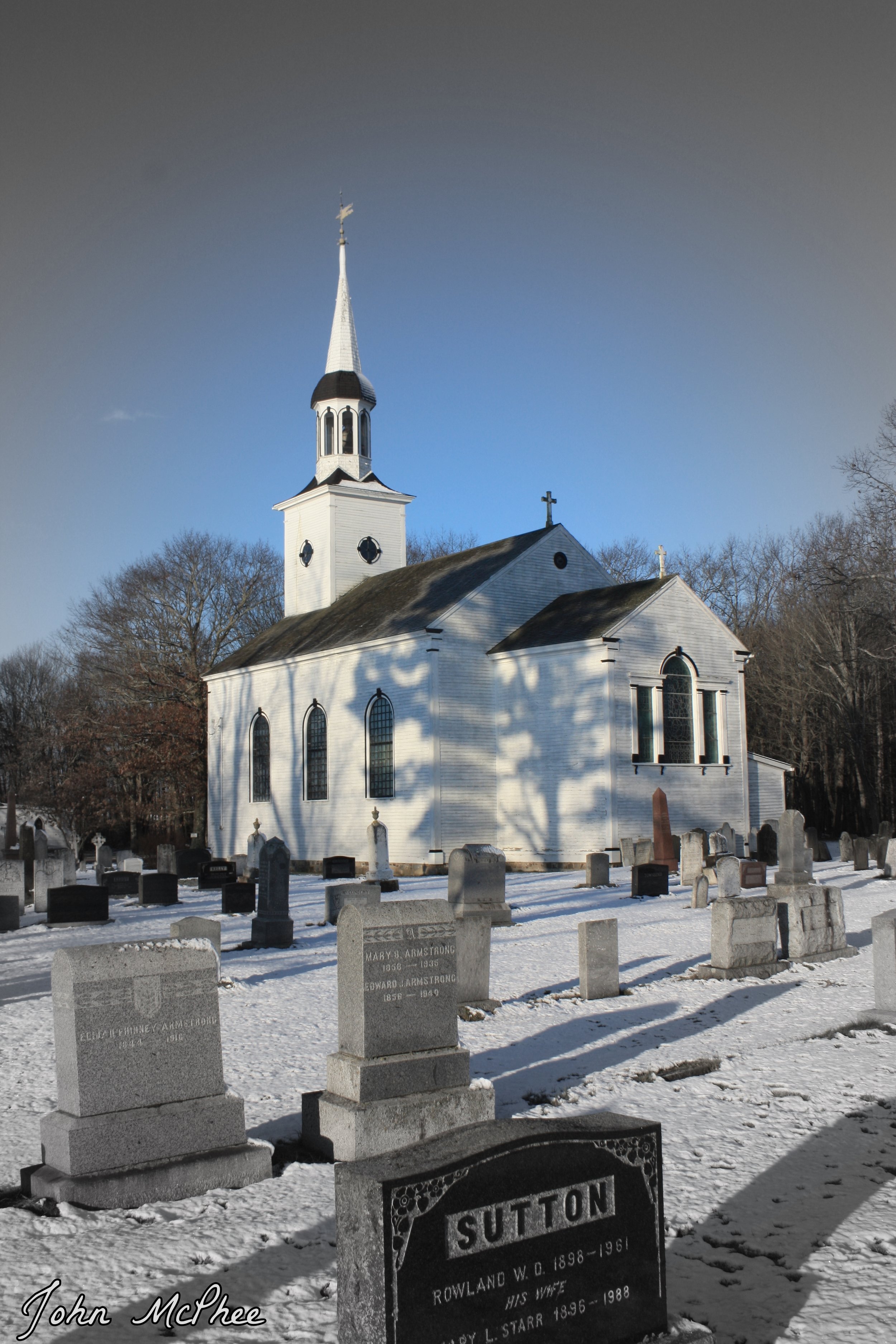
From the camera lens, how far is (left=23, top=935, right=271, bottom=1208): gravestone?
19.0 feet

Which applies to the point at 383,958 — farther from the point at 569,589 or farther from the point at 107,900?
the point at 569,589

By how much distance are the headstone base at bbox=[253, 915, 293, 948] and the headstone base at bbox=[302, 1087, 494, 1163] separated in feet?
28.7

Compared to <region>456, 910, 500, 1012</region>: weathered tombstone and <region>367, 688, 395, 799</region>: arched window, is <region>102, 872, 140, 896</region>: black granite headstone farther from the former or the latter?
<region>456, 910, 500, 1012</region>: weathered tombstone

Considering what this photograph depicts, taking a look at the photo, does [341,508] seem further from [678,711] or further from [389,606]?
[678,711]

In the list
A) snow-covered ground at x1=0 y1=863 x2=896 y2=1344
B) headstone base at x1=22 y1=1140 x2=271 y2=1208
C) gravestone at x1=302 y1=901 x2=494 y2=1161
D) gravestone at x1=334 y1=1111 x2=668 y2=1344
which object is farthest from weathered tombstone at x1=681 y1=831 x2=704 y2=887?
gravestone at x1=334 y1=1111 x2=668 y2=1344

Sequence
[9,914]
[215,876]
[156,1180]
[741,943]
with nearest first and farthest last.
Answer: [156,1180] → [741,943] → [9,914] → [215,876]

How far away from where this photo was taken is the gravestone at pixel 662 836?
2592 cm

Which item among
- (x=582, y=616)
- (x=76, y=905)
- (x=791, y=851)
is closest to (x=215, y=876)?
(x=76, y=905)

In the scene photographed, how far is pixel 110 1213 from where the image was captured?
560 cm

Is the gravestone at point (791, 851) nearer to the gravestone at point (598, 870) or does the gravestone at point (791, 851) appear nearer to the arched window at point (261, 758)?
the gravestone at point (598, 870)

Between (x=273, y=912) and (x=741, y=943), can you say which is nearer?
(x=741, y=943)

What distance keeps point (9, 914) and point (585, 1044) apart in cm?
1225

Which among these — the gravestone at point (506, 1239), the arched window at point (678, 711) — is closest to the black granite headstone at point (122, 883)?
the arched window at point (678, 711)

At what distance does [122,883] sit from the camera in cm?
2497
